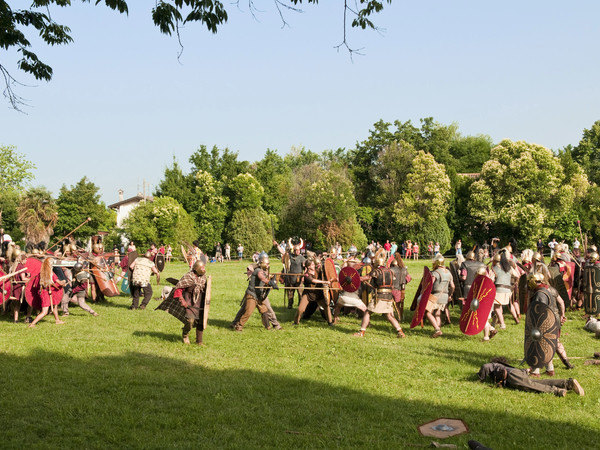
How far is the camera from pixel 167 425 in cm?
627

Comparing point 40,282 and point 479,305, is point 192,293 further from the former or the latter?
point 479,305

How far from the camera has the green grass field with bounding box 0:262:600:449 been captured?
602 centimetres

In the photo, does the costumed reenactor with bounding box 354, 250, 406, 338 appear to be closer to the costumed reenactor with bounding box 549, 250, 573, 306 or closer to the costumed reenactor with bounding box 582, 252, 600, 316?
the costumed reenactor with bounding box 582, 252, 600, 316

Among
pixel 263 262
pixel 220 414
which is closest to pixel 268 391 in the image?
pixel 220 414

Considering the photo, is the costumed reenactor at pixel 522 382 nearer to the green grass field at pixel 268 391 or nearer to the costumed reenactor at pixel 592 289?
the green grass field at pixel 268 391

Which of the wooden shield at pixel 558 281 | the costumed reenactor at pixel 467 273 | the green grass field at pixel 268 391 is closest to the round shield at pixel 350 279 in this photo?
the green grass field at pixel 268 391

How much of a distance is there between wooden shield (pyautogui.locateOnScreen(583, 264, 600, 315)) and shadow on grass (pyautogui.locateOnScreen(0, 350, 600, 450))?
23.4 feet

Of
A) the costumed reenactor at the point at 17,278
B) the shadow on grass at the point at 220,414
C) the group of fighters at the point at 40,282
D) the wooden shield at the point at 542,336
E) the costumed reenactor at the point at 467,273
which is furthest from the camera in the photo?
the costumed reenactor at the point at 467,273

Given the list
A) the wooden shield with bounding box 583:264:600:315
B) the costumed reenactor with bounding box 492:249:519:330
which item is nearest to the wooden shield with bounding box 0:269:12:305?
the costumed reenactor with bounding box 492:249:519:330

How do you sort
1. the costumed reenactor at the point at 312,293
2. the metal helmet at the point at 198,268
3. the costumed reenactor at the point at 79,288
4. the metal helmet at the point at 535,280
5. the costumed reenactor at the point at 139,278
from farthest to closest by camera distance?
the costumed reenactor at the point at 139,278, the costumed reenactor at the point at 79,288, the costumed reenactor at the point at 312,293, the metal helmet at the point at 198,268, the metal helmet at the point at 535,280

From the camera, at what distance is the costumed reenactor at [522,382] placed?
7536 mm

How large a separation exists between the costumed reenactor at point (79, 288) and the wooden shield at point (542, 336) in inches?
362

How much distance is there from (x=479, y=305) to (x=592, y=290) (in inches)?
182

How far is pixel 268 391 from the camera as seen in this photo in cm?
760
